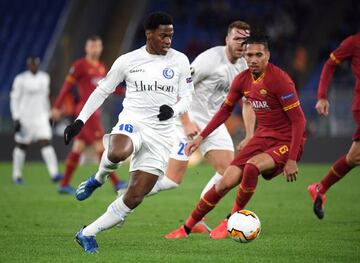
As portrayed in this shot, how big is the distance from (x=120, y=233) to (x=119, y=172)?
11.2 meters

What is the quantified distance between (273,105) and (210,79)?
1.69m

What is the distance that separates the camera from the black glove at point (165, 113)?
8.34 m

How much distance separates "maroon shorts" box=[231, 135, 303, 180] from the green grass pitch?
30.7 inches

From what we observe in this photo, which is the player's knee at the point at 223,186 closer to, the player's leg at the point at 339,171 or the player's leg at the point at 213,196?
the player's leg at the point at 213,196

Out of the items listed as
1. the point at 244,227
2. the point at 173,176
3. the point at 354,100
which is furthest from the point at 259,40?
the point at 173,176

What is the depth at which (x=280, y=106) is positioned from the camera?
364 inches

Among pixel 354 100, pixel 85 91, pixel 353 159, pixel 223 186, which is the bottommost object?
pixel 85 91

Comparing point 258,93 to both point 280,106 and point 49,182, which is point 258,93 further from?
point 49,182

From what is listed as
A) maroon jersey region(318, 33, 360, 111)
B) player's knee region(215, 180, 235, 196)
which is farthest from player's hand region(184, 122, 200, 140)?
maroon jersey region(318, 33, 360, 111)

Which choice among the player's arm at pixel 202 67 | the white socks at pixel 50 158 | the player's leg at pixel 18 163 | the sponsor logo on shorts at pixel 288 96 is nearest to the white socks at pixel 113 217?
the sponsor logo on shorts at pixel 288 96

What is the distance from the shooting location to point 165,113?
8.34m

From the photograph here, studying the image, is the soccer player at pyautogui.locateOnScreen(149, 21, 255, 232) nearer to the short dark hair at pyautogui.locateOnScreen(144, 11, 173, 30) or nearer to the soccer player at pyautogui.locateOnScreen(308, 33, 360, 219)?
the soccer player at pyautogui.locateOnScreen(308, 33, 360, 219)

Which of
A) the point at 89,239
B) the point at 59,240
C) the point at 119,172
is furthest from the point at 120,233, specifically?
the point at 119,172

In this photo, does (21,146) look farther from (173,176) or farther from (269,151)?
(269,151)
